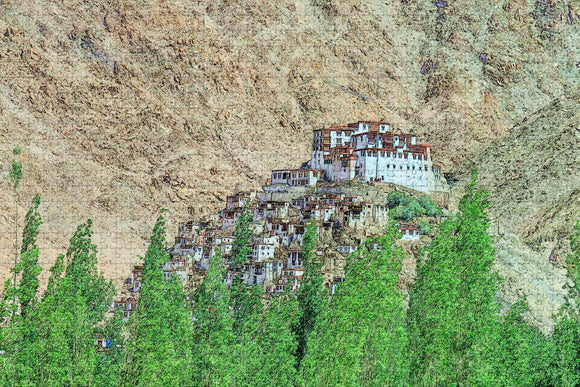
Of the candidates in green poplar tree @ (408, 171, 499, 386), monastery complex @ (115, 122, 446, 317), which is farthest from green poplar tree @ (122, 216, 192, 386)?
monastery complex @ (115, 122, 446, 317)

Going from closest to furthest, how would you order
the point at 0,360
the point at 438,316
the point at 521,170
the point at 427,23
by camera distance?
the point at 0,360 → the point at 438,316 → the point at 521,170 → the point at 427,23

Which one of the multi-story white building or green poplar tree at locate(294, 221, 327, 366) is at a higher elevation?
the multi-story white building

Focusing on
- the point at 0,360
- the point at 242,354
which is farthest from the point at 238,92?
the point at 0,360

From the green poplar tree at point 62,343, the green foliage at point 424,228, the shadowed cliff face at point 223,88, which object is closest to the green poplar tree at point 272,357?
the green poplar tree at point 62,343

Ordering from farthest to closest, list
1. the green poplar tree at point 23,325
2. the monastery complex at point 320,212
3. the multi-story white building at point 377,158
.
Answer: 1. the multi-story white building at point 377,158
2. the monastery complex at point 320,212
3. the green poplar tree at point 23,325

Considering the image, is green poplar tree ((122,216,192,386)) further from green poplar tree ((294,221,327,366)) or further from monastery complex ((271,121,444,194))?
monastery complex ((271,121,444,194))

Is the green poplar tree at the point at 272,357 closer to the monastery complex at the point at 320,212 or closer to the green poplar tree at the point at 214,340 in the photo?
the green poplar tree at the point at 214,340

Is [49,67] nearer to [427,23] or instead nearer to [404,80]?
[404,80]
